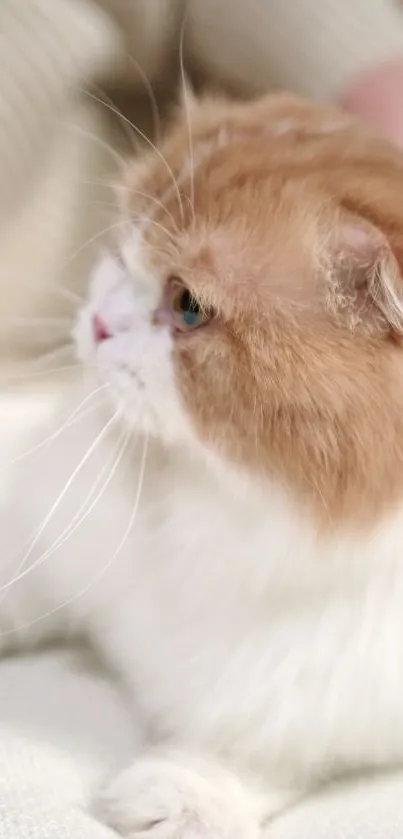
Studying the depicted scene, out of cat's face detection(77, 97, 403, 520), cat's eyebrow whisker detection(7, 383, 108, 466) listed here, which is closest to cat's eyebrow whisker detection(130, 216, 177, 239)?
cat's face detection(77, 97, 403, 520)

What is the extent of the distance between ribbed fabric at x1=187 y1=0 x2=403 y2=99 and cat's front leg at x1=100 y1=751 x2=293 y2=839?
0.97 m

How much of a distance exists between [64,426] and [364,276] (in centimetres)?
28

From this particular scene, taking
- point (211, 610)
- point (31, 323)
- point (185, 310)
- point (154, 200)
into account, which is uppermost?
point (31, 323)

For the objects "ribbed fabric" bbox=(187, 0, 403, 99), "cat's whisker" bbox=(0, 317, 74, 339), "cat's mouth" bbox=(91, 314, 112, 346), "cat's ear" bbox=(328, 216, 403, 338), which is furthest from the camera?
"ribbed fabric" bbox=(187, 0, 403, 99)

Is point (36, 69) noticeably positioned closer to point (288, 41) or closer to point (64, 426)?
point (288, 41)

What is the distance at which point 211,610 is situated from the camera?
0.69 m

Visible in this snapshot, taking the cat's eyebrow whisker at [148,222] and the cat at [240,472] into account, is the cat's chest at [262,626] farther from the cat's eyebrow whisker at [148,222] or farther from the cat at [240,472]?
the cat's eyebrow whisker at [148,222]

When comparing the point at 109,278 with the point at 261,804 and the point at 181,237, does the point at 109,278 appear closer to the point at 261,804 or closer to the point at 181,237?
the point at 181,237

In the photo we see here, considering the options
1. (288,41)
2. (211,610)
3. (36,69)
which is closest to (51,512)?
(211,610)

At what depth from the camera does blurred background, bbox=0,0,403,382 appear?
114 centimetres

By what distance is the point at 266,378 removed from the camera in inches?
22.7

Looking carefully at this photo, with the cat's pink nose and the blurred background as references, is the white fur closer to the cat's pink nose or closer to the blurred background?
the cat's pink nose

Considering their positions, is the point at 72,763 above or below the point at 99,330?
below

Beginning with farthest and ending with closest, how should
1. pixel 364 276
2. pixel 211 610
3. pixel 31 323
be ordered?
pixel 31 323, pixel 211 610, pixel 364 276
